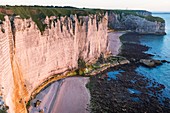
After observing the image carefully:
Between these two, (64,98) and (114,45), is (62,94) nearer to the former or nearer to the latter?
(64,98)

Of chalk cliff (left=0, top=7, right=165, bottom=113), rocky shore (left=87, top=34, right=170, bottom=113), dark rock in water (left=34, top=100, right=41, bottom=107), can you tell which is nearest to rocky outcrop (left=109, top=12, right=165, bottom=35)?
chalk cliff (left=0, top=7, right=165, bottom=113)

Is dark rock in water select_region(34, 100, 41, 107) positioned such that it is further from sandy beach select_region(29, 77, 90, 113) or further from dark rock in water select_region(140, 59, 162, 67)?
dark rock in water select_region(140, 59, 162, 67)

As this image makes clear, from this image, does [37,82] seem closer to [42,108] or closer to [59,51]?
[42,108]

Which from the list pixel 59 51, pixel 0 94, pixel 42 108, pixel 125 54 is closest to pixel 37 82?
pixel 42 108

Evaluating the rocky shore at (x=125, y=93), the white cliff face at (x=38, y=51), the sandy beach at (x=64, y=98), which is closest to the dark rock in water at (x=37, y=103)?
the sandy beach at (x=64, y=98)

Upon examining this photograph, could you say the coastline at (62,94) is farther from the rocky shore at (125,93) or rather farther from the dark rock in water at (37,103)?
the rocky shore at (125,93)

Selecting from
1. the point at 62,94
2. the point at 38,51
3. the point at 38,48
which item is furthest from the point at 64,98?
the point at 38,48
